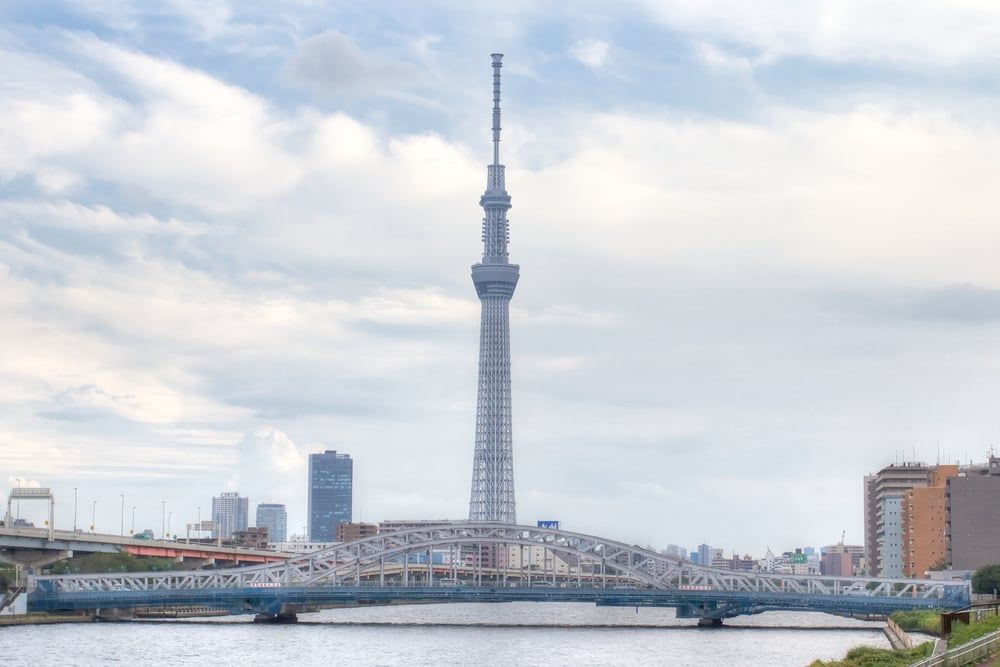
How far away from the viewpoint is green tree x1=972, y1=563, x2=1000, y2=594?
440 feet

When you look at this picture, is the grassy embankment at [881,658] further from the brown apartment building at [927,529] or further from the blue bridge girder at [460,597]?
the brown apartment building at [927,529]

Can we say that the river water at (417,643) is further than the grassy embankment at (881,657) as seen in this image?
Yes

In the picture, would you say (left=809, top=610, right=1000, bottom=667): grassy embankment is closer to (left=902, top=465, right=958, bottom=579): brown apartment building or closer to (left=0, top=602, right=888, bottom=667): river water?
(left=0, top=602, right=888, bottom=667): river water

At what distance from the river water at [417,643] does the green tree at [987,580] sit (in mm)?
9278

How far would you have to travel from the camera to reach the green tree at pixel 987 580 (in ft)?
440

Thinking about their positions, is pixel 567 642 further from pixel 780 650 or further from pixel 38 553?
pixel 38 553

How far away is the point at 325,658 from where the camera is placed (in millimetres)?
99625

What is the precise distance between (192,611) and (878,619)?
217ft

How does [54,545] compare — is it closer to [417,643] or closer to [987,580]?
[417,643]

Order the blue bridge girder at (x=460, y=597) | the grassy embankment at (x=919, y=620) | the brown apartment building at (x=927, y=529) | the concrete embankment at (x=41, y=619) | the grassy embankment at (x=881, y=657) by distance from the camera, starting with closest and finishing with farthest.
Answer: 1. the grassy embankment at (x=881, y=657)
2. the grassy embankment at (x=919, y=620)
3. the concrete embankment at (x=41, y=619)
4. the blue bridge girder at (x=460, y=597)
5. the brown apartment building at (x=927, y=529)

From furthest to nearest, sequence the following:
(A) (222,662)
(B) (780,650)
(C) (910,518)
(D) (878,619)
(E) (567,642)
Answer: (C) (910,518) < (D) (878,619) < (E) (567,642) < (B) (780,650) < (A) (222,662)

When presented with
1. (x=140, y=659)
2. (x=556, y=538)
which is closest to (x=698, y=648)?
(x=140, y=659)

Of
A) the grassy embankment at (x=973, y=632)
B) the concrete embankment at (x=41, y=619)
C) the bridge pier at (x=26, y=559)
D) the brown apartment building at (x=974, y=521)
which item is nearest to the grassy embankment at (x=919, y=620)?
the brown apartment building at (x=974, y=521)

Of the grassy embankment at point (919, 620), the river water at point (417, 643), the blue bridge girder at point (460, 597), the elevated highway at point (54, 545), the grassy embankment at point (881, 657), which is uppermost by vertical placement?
the elevated highway at point (54, 545)
